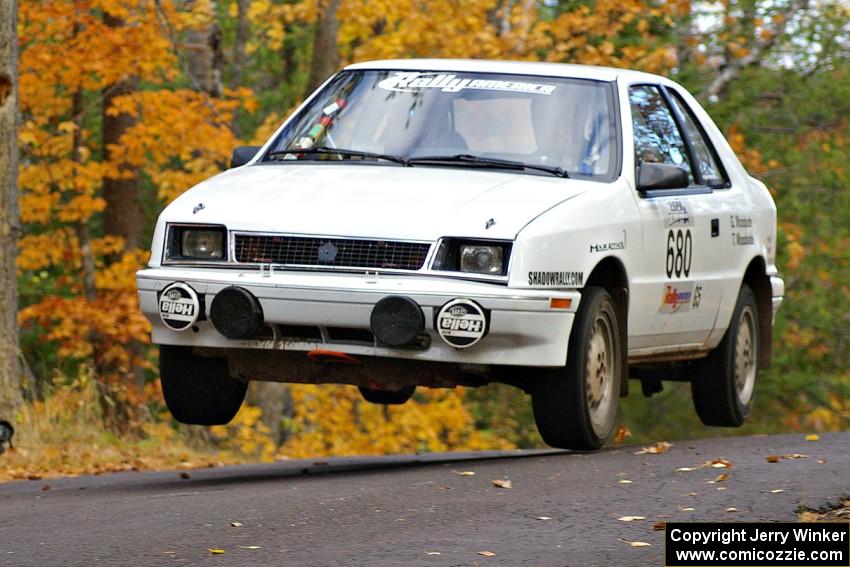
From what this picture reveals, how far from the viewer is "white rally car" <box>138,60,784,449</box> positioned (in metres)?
7.59

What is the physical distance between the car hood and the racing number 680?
0.98m

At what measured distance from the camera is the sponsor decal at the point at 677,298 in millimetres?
9203

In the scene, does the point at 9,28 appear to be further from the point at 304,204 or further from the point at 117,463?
the point at 304,204

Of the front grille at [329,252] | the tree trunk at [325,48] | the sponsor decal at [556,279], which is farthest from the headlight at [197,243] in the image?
the tree trunk at [325,48]

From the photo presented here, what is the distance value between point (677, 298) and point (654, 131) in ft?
2.95

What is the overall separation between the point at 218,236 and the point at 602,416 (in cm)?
207

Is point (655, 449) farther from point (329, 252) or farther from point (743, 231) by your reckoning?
point (329, 252)

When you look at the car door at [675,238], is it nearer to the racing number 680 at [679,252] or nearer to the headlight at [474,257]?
the racing number 680 at [679,252]

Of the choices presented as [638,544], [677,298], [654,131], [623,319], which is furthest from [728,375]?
[638,544]

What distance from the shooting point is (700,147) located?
10094mm

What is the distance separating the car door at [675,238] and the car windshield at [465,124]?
1.08ft

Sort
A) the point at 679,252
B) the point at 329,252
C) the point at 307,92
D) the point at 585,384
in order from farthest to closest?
1. the point at 307,92
2. the point at 679,252
3. the point at 585,384
4. the point at 329,252

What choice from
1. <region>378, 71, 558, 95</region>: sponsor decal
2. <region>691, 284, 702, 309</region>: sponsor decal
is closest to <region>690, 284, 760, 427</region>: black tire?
<region>691, 284, 702, 309</region>: sponsor decal

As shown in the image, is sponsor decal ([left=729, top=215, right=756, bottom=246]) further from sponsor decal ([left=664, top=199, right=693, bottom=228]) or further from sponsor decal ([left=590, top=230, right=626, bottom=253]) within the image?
sponsor decal ([left=590, top=230, right=626, bottom=253])
